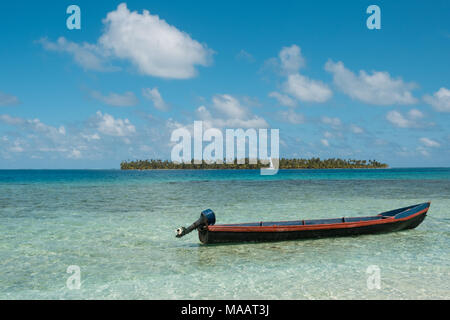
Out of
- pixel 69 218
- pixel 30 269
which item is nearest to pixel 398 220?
pixel 30 269

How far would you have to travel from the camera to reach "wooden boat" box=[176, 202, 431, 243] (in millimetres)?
14500

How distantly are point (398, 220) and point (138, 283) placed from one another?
1364 centimetres

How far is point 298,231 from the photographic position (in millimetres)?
15445

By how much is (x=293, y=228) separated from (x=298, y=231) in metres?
0.30

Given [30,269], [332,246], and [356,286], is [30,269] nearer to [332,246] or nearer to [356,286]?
[356,286]
